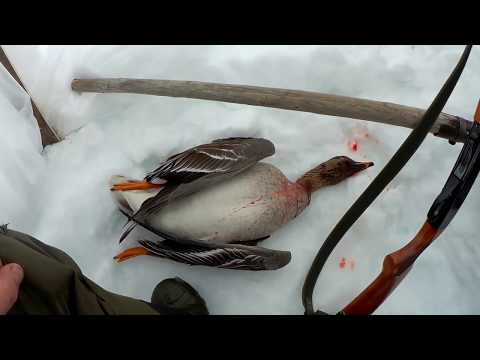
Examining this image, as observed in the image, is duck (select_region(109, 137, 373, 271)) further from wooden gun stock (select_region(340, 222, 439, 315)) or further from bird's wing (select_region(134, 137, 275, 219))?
wooden gun stock (select_region(340, 222, 439, 315))

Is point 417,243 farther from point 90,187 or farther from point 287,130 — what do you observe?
point 90,187

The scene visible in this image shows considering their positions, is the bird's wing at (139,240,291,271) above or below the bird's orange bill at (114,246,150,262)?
above

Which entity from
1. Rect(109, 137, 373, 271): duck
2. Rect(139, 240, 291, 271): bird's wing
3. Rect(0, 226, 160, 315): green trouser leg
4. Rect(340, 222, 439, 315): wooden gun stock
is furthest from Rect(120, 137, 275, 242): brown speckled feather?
Rect(340, 222, 439, 315): wooden gun stock

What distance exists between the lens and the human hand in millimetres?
747

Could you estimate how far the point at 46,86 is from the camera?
1.40 metres

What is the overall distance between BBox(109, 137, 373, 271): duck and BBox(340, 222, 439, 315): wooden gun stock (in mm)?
253

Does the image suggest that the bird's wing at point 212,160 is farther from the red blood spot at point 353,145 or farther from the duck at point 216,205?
the red blood spot at point 353,145

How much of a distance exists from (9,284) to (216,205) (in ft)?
1.77

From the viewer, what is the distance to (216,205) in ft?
3.69

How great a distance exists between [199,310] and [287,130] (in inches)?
26.4

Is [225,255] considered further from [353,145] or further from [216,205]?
[353,145]

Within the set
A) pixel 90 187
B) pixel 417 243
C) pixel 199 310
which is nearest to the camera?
pixel 417 243

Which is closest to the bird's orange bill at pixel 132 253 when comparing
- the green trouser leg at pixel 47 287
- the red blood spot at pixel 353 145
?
the green trouser leg at pixel 47 287
